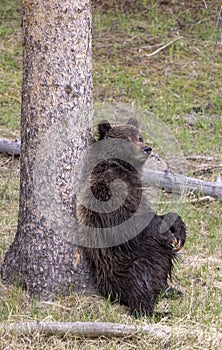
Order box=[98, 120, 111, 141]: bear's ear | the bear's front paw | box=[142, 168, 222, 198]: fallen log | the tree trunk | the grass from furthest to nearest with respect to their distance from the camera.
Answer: box=[142, 168, 222, 198]: fallen log, box=[98, 120, 111, 141]: bear's ear, the bear's front paw, the tree trunk, the grass

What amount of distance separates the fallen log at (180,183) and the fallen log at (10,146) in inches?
61.8

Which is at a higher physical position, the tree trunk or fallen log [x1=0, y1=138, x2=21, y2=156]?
the tree trunk

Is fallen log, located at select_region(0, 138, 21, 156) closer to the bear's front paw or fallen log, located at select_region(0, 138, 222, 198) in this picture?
fallen log, located at select_region(0, 138, 222, 198)

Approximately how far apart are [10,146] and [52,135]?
3378 millimetres

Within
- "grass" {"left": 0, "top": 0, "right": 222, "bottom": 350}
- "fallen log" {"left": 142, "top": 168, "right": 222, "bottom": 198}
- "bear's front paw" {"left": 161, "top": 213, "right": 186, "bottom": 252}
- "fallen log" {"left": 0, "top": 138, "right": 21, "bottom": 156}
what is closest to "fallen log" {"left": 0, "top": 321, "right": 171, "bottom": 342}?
"grass" {"left": 0, "top": 0, "right": 222, "bottom": 350}

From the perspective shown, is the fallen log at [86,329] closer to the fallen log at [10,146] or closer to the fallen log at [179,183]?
the fallen log at [179,183]

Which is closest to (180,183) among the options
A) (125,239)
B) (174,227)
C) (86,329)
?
(174,227)

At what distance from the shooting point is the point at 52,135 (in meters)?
4.17

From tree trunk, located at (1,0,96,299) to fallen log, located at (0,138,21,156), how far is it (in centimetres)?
312

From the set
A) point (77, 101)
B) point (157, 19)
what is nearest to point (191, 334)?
point (77, 101)

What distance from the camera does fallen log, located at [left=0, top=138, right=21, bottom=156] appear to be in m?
7.40

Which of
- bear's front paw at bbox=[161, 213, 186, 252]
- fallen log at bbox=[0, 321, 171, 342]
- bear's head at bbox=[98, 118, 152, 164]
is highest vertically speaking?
bear's head at bbox=[98, 118, 152, 164]

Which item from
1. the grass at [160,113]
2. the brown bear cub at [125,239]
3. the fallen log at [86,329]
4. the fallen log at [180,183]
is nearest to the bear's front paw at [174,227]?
the brown bear cub at [125,239]

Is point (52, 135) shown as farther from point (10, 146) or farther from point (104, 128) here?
point (10, 146)
